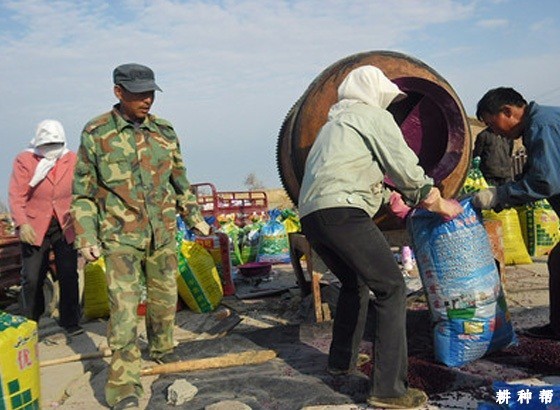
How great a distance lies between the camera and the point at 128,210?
339cm

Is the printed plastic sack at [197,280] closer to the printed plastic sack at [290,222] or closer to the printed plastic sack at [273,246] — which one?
the printed plastic sack at [273,246]

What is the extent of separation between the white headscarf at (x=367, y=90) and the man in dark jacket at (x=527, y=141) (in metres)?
0.67

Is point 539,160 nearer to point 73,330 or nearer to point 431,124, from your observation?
point 431,124

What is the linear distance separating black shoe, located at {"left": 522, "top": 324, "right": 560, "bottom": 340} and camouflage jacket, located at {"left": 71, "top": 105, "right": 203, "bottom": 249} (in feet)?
7.75

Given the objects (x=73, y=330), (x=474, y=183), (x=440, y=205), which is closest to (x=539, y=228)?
(x=474, y=183)

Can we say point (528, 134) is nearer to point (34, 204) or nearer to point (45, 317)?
point (34, 204)

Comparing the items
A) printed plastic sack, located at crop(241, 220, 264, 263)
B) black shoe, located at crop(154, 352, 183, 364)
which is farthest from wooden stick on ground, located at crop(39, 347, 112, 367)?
printed plastic sack, located at crop(241, 220, 264, 263)

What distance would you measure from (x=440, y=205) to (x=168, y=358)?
6.53 feet

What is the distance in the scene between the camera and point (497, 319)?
3.24 metres

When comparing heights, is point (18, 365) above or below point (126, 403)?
above

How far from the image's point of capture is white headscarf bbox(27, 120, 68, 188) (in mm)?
4816

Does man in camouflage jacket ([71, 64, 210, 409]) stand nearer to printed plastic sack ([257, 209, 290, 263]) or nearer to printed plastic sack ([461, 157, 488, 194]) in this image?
printed plastic sack ([461, 157, 488, 194])

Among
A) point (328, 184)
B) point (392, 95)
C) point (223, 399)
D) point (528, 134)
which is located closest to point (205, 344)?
point (223, 399)

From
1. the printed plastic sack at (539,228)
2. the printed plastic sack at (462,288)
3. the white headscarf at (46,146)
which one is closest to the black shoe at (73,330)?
the white headscarf at (46,146)
